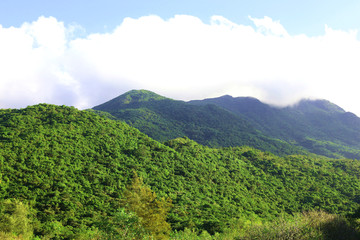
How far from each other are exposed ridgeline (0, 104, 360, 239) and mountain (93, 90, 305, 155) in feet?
172

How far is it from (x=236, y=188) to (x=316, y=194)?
23.6 meters

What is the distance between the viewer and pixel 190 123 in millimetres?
157125

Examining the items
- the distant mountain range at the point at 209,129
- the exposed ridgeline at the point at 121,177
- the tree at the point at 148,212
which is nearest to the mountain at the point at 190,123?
the distant mountain range at the point at 209,129

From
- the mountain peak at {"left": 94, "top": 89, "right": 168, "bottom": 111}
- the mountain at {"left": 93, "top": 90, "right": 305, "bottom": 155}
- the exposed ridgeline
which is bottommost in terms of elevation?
the exposed ridgeline

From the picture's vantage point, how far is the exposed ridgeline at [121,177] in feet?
112

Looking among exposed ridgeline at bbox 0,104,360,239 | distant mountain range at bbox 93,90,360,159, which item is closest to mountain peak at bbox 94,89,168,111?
distant mountain range at bbox 93,90,360,159

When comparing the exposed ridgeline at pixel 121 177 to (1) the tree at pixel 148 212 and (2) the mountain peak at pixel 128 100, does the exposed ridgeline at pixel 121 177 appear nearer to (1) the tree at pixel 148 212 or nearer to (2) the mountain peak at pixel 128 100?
(1) the tree at pixel 148 212

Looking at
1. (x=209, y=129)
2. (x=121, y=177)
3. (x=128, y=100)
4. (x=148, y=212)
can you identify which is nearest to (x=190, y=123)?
(x=209, y=129)

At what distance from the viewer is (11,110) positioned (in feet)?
192

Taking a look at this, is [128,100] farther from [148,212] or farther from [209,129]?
[148,212]

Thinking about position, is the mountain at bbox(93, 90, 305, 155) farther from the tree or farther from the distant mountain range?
the tree

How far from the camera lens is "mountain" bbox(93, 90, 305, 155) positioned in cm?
13212

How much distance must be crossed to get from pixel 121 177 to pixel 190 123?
113m

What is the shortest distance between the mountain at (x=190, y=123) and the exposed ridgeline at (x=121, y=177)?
172 feet
